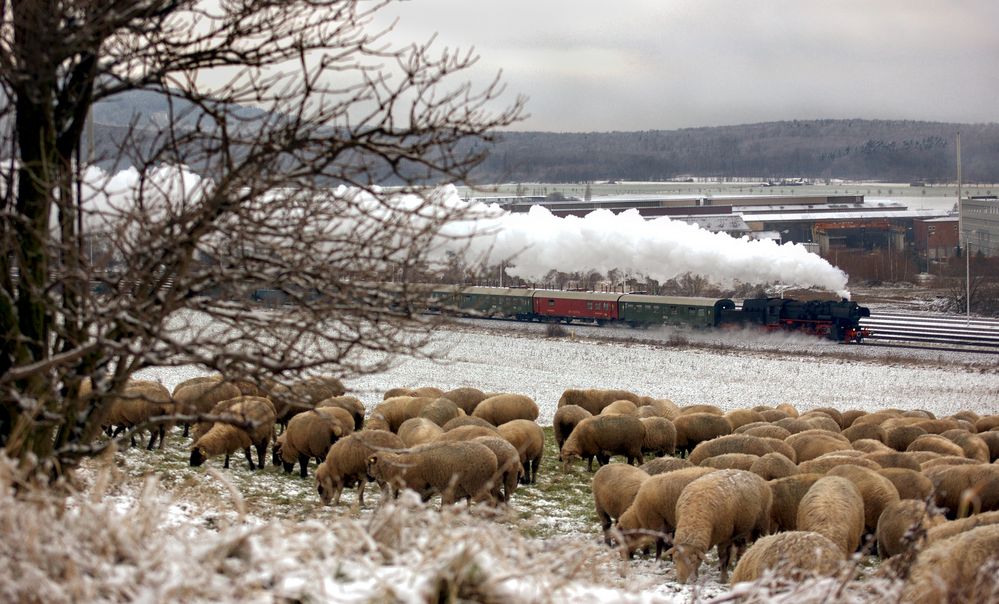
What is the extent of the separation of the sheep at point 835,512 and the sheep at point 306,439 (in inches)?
313

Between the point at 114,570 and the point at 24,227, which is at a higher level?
the point at 24,227

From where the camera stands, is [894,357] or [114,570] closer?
[114,570]

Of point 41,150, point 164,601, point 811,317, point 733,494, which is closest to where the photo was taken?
point 164,601

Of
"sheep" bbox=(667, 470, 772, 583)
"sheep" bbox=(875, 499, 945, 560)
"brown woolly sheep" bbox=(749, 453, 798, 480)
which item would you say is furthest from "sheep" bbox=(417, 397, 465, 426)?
"sheep" bbox=(875, 499, 945, 560)

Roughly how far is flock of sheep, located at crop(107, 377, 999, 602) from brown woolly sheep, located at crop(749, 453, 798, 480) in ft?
0.06

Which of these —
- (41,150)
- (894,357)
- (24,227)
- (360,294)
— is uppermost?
(41,150)

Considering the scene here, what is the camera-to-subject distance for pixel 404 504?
5.99 meters

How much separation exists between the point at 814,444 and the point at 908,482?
3456 mm

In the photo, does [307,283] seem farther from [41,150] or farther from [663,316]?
[663,316]

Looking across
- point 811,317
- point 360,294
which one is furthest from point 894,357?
point 360,294

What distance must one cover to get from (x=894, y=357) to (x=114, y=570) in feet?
125

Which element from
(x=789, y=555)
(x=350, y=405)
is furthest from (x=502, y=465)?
(x=789, y=555)

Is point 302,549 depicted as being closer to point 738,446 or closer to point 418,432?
point 418,432

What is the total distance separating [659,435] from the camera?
19141mm
